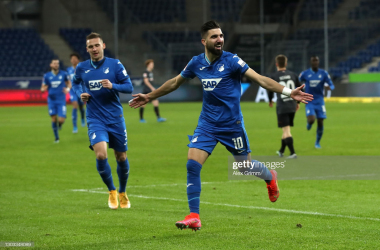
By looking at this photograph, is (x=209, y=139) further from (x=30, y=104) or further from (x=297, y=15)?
(x=297, y=15)

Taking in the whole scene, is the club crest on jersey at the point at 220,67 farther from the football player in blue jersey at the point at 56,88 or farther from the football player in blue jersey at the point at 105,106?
the football player in blue jersey at the point at 56,88

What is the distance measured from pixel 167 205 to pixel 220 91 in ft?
7.05

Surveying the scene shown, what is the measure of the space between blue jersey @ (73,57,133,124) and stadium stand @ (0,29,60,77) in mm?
34147

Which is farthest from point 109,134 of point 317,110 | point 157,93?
point 317,110

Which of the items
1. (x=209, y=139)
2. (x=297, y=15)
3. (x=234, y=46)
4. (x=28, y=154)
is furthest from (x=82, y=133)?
(x=297, y=15)

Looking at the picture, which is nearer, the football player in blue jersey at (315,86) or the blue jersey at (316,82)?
the football player in blue jersey at (315,86)

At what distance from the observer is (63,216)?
7652 millimetres

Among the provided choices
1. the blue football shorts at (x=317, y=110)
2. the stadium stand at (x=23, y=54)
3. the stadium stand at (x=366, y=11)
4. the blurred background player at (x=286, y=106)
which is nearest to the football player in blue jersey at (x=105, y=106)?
the blurred background player at (x=286, y=106)

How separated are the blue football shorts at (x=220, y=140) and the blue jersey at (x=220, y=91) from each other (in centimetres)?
6

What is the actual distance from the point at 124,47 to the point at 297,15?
38.8 feet

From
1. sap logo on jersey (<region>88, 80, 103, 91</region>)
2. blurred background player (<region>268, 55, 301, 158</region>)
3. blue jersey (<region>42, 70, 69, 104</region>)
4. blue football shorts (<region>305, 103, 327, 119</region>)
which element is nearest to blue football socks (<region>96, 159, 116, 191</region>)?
sap logo on jersey (<region>88, 80, 103, 91</region>)

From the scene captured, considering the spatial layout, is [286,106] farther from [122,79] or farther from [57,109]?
[57,109]

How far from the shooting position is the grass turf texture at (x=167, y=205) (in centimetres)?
622

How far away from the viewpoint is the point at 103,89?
27.6 feet
